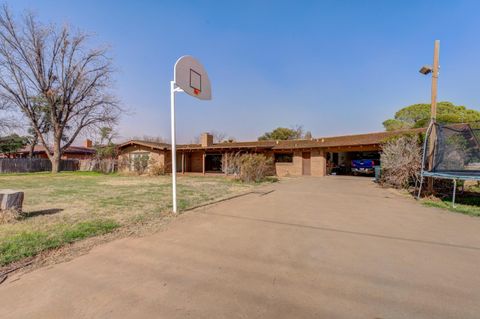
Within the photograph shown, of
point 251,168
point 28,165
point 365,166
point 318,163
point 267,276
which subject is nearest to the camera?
point 267,276

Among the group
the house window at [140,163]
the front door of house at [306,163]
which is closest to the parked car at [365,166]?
the front door of house at [306,163]

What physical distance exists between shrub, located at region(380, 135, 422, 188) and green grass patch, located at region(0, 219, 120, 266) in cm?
1070

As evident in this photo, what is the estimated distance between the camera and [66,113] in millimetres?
23031

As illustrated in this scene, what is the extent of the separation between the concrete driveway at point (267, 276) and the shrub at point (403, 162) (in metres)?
5.38

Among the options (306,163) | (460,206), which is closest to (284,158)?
(306,163)

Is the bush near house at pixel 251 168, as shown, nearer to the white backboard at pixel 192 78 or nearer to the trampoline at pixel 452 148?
the white backboard at pixel 192 78

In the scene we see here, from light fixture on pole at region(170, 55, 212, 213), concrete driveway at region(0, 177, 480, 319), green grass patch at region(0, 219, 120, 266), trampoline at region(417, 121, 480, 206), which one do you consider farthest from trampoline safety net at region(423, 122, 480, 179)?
green grass patch at region(0, 219, 120, 266)

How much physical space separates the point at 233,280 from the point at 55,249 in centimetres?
297

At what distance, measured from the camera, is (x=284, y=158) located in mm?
20625

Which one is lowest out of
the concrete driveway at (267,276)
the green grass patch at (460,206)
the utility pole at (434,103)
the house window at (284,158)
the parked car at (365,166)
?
the green grass patch at (460,206)

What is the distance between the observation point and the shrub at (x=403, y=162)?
9.63 metres

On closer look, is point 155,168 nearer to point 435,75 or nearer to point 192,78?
point 192,78

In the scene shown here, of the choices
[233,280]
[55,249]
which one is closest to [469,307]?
[233,280]

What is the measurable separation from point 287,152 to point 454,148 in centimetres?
1253
